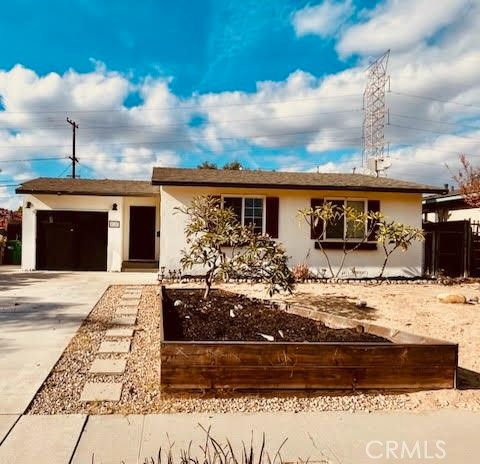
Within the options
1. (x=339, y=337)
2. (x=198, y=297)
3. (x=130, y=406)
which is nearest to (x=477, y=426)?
(x=339, y=337)

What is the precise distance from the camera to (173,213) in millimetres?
10734

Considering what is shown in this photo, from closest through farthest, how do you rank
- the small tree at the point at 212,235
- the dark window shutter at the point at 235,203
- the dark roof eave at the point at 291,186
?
the small tree at the point at 212,235 < the dark roof eave at the point at 291,186 < the dark window shutter at the point at 235,203

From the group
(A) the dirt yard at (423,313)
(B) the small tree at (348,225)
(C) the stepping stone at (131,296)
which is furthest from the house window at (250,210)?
(C) the stepping stone at (131,296)

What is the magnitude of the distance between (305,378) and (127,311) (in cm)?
470

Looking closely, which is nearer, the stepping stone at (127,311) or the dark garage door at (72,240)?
the stepping stone at (127,311)

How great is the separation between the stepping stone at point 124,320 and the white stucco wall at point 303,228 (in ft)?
15.9

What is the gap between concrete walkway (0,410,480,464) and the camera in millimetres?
2721

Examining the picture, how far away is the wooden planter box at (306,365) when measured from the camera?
3.63 m

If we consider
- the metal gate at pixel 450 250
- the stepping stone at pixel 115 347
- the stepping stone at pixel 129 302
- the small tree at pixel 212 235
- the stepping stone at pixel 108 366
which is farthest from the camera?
the metal gate at pixel 450 250

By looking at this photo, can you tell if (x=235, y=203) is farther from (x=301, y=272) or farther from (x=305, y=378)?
(x=305, y=378)

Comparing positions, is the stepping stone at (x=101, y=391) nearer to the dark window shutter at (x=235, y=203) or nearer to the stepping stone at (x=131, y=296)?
the stepping stone at (x=131, y=296)

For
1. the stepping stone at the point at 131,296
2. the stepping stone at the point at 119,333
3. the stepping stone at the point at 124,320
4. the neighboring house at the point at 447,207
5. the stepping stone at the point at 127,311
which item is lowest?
the stepping stone at the point at 119,333

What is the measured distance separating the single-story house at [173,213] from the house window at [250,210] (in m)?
0.03

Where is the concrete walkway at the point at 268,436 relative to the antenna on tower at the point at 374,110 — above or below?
below
